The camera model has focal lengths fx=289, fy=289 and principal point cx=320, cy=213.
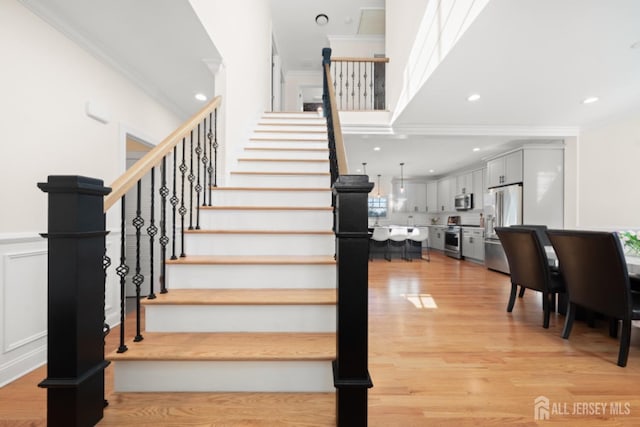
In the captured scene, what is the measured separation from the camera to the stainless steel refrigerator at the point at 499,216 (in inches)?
207

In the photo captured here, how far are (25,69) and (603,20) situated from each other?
396 cm

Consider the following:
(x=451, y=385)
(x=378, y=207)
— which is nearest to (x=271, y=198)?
(x=451, y=385)

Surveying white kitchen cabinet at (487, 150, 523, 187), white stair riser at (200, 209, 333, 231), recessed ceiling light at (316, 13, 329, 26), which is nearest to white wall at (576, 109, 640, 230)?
white kitchen cabinet at (487, 150, 523, 187)

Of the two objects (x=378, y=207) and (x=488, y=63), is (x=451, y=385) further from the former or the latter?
(x=378, y=207)

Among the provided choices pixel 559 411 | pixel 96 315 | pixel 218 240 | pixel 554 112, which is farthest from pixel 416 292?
pixel 96 315

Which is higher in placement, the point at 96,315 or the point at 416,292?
the point at 96,315

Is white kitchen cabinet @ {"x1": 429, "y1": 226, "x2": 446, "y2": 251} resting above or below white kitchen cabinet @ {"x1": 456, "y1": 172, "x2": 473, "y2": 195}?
below

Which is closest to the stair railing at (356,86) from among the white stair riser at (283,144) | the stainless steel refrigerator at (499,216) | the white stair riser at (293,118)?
the white stair riser at (293,118)

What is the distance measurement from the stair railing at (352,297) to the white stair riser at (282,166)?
6.89 feet

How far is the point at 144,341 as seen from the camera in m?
1.53

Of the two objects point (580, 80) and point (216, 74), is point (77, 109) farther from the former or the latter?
Result: point (580, 80)

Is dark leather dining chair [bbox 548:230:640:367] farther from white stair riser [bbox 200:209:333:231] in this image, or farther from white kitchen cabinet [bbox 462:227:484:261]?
white kitchen cabinet [bbox 462:227:484:261]

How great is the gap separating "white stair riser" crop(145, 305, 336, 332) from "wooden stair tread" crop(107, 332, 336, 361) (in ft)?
0.11

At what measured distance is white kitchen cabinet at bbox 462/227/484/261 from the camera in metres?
6.54
